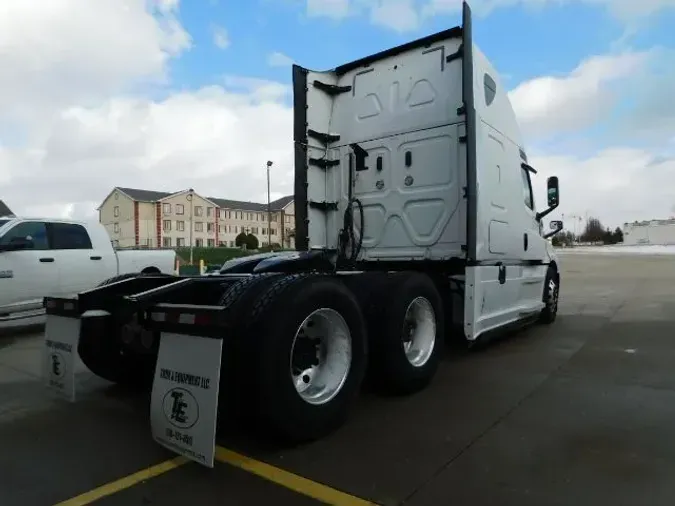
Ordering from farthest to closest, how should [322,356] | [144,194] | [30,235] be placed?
[144,194] → [30,235] → [322,356]

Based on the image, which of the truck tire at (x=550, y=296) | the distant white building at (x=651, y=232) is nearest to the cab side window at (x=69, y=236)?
the truck tire at (x=550, y=296)

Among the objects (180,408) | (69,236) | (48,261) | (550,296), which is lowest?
(180,408)

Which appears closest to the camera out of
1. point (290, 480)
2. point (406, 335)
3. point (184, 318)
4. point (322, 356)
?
point (290, 480)

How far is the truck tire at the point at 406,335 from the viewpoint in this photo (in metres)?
4.36

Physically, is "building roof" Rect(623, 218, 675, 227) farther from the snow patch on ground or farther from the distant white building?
the snow patch on ground

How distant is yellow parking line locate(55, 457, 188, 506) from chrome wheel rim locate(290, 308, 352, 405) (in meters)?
0.95

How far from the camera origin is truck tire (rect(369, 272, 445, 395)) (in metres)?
4.36

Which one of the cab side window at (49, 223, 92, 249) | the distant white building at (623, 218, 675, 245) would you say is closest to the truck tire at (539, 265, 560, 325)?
the cab side window at (49, 223, 92, 249)

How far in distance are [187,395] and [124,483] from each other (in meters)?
0.62

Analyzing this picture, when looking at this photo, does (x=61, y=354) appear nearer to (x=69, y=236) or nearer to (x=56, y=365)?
(x=56, y=365)

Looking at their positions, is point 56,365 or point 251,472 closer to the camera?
point 251,472

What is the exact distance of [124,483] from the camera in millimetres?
2998

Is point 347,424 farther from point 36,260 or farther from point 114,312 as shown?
point 36,260

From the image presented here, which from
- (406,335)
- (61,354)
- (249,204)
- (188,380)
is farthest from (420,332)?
(249,204)
